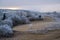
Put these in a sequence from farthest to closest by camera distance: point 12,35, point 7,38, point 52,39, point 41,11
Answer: point 41,11, point 12,35, point 7,38, point 52,39

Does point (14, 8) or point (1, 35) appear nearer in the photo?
point (1, 35)

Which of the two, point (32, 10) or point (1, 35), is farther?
point (32, 10)

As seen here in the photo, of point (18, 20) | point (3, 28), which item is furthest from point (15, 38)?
point (18, 20)

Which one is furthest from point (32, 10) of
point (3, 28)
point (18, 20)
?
point (3, 28)

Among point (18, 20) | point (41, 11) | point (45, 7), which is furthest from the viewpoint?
point (41, 11)

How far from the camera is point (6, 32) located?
133 inches

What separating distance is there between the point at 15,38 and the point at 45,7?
449cm

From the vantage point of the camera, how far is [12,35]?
3.45m

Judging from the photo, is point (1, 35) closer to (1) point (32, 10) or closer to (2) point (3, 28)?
(2) point (3, 28)

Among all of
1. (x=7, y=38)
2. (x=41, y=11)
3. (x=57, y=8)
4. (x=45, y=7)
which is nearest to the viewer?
(x=7, y=38)

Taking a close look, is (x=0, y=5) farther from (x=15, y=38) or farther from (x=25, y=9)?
(x=15, y=38)

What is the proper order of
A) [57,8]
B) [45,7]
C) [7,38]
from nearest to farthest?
1. [7,38]
2. [57,8]
3. [45,7]

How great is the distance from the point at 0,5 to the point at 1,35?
408 centimetres

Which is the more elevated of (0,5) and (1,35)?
(0,5)
